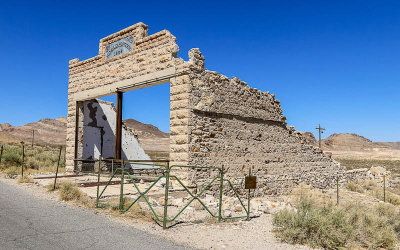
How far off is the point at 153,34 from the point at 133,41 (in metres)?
1.29

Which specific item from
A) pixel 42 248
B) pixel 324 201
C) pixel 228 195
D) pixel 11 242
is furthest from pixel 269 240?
pixel 324 201

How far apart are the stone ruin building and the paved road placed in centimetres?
388

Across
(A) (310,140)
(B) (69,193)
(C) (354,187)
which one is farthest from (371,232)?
(A) (310,140)

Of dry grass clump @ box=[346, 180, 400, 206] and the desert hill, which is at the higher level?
the desert hill

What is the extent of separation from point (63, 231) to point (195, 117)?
18.0ft

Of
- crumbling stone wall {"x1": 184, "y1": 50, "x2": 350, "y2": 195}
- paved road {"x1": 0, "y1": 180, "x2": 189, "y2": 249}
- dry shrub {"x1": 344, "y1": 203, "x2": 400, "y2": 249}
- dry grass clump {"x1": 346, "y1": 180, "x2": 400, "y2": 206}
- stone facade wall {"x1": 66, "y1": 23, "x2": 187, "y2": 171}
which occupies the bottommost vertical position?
dry grass clump {"x1": 346, "y1": 180, "x2": 400, "y2": 206}

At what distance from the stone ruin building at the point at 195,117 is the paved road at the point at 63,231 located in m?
3.88

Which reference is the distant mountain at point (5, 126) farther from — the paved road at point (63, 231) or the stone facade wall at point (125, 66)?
the paved road at point (63, 231)

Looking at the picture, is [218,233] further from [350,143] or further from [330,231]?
[350,143]

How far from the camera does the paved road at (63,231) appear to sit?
16.3 ft

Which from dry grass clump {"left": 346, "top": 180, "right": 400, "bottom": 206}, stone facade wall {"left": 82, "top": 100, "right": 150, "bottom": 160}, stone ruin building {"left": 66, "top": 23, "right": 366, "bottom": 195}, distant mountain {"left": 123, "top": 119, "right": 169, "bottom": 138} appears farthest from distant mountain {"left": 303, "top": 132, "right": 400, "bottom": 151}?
stone facade wall {"left": 82, "top": 100, "right": 150, "bottom": 160}

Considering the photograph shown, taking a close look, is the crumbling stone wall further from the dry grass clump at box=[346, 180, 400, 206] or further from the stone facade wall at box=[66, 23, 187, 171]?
the dry grass clump at box=[346, 180, 400, 206]

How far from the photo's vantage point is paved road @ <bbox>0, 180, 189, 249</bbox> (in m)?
4.97

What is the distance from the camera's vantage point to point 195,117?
1016 centimetres
